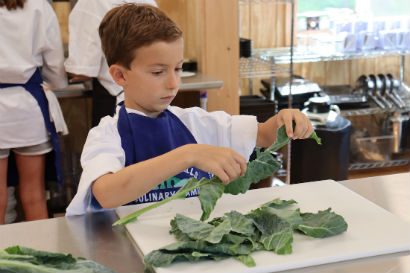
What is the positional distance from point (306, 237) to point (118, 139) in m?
0.51

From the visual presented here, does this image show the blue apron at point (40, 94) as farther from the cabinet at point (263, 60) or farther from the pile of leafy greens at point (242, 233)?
the pile of leafy greens at point (242, 233)

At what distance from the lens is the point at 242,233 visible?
0.90 metres

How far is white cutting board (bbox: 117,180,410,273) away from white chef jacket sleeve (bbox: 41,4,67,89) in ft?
5.14

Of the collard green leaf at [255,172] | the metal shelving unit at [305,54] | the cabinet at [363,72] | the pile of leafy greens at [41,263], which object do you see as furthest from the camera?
the cabinet at [363,72]

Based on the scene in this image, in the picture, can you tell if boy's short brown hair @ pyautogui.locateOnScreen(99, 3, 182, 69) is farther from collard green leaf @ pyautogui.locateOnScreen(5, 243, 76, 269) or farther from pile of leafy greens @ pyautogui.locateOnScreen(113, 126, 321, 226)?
collard green leaf @ pyautogui.locateOnScreen(5, 243, 76, 269)

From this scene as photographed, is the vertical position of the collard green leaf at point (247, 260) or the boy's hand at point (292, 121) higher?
the boy's hand at point (292, 121)

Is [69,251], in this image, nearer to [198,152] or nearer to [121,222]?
[121,222]

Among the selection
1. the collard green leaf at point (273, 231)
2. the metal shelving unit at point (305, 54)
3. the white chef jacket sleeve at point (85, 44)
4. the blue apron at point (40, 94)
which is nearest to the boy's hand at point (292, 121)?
the collard green leaf at point (273, 231)

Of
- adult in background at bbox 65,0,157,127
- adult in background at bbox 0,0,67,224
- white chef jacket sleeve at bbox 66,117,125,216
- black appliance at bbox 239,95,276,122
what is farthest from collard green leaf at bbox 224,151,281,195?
black appliance at bbox 239,95,276,122

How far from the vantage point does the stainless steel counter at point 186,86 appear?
2543mm

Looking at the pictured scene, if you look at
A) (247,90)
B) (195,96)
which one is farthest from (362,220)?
(247,90)

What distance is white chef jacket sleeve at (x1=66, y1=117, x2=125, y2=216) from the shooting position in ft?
3.63

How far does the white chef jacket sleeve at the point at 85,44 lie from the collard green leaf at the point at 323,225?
1689 millimetres

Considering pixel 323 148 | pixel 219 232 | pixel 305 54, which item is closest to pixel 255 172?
pixel 219 232
